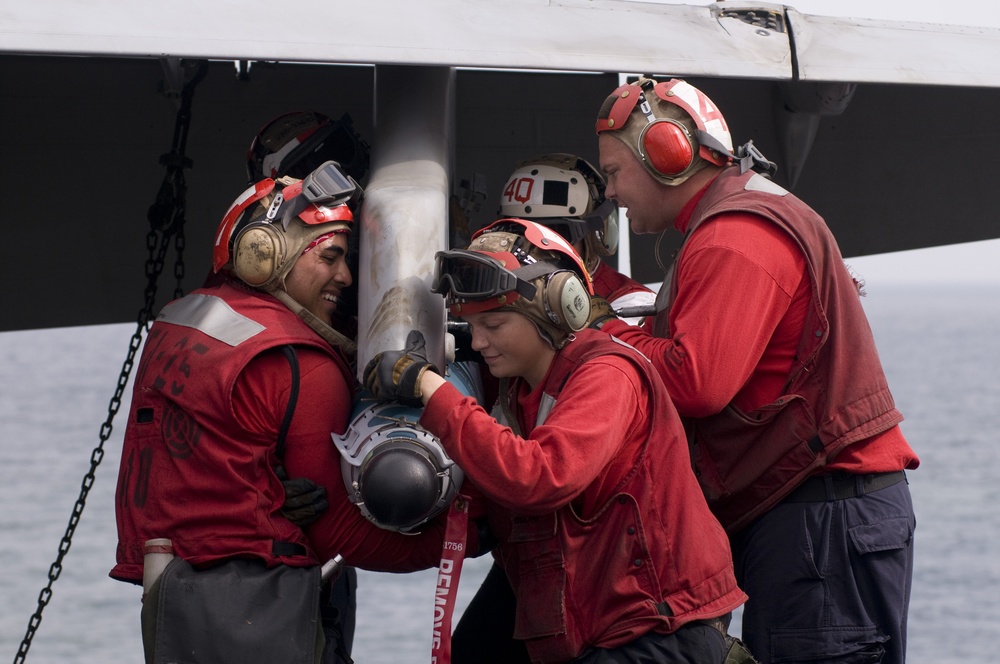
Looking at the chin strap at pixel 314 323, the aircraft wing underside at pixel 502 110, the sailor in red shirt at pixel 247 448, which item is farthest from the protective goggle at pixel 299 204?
the aircraft wing underside at pixel 502 110

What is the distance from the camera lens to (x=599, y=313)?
381cm

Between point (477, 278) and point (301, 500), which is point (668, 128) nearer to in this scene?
point (477, 278)

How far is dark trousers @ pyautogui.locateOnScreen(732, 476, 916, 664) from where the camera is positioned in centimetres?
371

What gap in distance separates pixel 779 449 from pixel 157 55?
201 centimetres

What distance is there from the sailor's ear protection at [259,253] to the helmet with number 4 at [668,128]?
3.43ft

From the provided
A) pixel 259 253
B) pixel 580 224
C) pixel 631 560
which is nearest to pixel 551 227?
pixel 580 224

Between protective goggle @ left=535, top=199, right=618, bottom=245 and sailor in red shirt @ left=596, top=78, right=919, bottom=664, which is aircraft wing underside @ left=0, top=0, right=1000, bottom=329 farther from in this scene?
sailor in red shirt @ left=596, top=78, right=919, bottom=664

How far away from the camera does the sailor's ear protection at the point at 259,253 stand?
3592 mm

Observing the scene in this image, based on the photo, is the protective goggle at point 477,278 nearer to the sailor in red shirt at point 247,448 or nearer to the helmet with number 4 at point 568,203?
the sailor in red shirt at point 247,448

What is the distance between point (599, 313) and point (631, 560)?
2.80ft

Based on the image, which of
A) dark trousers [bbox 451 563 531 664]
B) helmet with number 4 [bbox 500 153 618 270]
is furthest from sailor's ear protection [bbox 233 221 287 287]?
dark trousers [bbox 451 563 531 664]

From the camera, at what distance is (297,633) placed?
3.45m

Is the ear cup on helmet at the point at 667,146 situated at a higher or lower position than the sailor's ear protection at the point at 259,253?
higher

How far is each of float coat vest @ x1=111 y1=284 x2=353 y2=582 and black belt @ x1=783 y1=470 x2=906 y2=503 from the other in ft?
4.61
